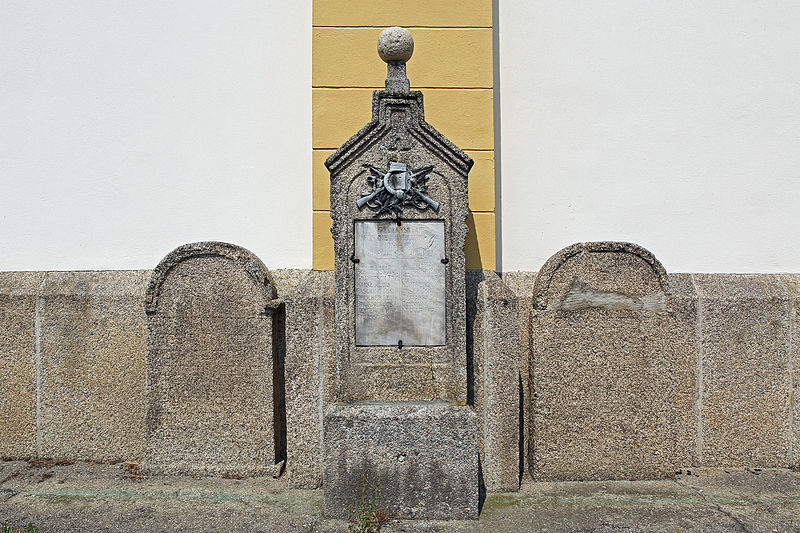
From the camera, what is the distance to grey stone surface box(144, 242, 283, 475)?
4.05 meters

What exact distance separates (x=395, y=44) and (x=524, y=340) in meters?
2.41

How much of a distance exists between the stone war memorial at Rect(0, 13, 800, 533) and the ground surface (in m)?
0.02

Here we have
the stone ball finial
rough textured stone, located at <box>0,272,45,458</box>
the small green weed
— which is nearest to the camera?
the small green weed

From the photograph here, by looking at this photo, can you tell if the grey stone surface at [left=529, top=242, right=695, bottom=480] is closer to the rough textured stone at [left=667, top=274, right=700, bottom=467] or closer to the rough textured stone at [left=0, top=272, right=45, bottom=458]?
the rough textured stone at [left=667, top=274, right=700, bottom=467]

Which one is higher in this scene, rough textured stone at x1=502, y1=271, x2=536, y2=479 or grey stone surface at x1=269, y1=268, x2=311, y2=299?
grey stone surface at x1=269, y1=268, x2=311, y2=299

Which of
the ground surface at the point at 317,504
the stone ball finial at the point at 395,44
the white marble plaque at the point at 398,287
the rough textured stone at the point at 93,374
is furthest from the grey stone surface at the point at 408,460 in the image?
the stone ball finial at the point at 395,44

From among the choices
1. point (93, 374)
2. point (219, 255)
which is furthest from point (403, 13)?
point (93, 374)

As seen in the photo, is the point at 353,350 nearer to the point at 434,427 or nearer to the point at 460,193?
the point at 434,427

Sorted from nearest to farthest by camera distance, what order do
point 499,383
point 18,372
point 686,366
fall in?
point 499,383 < point 686,366 < point 18,372


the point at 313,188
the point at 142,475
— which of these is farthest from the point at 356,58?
the point at 142,475

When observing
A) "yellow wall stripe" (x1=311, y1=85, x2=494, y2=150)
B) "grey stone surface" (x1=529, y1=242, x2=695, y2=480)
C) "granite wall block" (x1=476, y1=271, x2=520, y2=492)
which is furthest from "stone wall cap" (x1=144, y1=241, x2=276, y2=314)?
"grey stone surface" (x1=529, y1=242, x2=695, y2=480)

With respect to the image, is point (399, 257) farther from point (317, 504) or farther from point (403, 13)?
point (403, 13)

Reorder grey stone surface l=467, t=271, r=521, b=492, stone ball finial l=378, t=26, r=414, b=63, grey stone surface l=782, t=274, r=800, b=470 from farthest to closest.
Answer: grey stone surface l=782, t=274, r=800, b=470 < grey stone surface l=467, t=271, r=521, b=492 < stone ball finial l=378, t=26, r=414, b=63

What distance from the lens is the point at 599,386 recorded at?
13.1 ft
